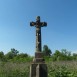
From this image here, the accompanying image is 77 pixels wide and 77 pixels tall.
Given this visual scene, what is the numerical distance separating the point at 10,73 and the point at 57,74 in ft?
9.11

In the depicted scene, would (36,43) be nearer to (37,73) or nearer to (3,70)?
(37,73)

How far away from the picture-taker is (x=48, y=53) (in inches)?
3720

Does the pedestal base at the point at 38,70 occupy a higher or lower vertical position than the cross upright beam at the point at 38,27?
lower

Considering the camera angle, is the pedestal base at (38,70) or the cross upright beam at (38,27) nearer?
the pedestal base at (38,70)

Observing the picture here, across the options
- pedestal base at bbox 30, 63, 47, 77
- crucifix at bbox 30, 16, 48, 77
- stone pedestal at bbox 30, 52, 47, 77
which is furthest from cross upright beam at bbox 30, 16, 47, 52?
pedestal base at bbox 30, 63, 47, 77

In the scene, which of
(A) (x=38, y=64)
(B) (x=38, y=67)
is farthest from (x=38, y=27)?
(B) (x=38, y=67)

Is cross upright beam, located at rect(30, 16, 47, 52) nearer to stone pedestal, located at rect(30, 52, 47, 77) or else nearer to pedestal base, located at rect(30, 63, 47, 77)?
stone pedestal, located at rect(30, 52, 47, 77)

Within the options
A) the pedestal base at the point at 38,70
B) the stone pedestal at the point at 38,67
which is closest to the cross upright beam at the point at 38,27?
the stone pedestal at the point at 38,67

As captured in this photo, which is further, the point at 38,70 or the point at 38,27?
the point at 38,27

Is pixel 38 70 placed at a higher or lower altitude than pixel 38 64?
lower

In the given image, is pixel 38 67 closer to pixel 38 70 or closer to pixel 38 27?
pixel 38 70

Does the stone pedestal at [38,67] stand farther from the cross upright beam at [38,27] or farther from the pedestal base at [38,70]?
the cross upright beam at [38,27]

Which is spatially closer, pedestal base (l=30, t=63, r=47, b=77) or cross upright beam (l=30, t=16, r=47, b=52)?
pedestal base (l=30, t=63, r=47, b=77)

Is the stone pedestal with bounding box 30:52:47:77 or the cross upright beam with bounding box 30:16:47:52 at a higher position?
the cross upright beam with bounding box 30:16:47:52
